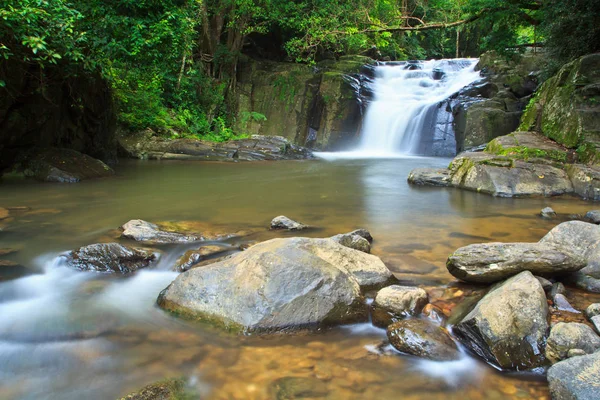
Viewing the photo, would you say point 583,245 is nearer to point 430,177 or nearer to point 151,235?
point 151,235

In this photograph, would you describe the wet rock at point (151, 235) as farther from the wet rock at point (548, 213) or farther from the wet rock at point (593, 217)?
the wet rock at point (593, 217)

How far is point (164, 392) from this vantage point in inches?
97.5

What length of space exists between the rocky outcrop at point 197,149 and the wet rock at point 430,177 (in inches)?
271

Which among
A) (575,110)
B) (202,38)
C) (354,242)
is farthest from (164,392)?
(202,38)

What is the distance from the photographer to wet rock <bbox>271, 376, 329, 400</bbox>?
2494mm

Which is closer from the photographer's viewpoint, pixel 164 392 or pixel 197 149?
pixel 164 392

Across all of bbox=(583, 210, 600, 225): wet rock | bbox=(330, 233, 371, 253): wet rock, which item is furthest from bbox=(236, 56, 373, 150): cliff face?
bbox=(330, 233, 371, 253): wet rock

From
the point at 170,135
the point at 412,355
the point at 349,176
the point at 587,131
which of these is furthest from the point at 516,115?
the point at 412,355

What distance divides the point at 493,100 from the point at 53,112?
14.7m

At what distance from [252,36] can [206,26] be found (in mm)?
4499

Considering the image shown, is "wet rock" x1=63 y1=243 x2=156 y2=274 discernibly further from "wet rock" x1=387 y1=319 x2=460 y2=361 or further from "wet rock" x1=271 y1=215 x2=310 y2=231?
"wet rock" x1=387 y1=319 x2=460 y2=361

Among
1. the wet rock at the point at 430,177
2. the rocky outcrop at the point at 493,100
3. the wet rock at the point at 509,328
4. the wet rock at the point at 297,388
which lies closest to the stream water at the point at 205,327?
the wet rock at the point at 297,388

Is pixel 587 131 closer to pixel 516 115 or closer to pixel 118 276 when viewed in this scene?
pixel 516 115

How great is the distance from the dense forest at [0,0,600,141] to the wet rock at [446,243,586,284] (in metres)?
6.56
